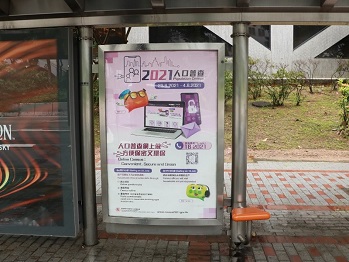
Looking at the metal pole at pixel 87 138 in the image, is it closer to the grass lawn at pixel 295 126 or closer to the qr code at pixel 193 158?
the qr code at pixel 193 158

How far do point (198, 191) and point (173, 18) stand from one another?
6.30ft

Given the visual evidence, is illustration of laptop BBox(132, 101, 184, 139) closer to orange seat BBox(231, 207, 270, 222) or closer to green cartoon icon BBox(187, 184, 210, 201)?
green cartoon icon BBox(187, 184, 210, 201)

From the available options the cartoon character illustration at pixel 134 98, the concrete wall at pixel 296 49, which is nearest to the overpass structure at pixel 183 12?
the cartoon character illustration at pixel 134 98

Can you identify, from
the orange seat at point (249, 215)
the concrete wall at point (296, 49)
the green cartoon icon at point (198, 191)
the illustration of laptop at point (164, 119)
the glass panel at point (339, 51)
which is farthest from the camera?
the glass panel at point (339, 51)

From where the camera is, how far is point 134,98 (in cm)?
428

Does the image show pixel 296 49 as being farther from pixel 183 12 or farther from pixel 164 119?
pixel 164 119

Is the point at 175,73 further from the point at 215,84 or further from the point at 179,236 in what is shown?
the point at 179,236

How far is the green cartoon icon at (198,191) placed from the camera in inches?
170

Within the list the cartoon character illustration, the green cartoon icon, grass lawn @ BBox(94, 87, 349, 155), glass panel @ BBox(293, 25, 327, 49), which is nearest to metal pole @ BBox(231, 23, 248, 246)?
the green cartoon icon

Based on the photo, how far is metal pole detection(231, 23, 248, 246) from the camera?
161 inches

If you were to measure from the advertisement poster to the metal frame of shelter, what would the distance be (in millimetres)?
231

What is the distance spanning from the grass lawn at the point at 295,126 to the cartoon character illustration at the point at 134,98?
6.91 m

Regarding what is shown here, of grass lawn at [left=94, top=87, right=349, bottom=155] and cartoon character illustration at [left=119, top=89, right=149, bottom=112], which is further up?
cartoon character illustration at [left=119, top=89, right=149, bottom=112]

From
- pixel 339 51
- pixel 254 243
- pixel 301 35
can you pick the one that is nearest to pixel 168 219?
pixel 254 243
